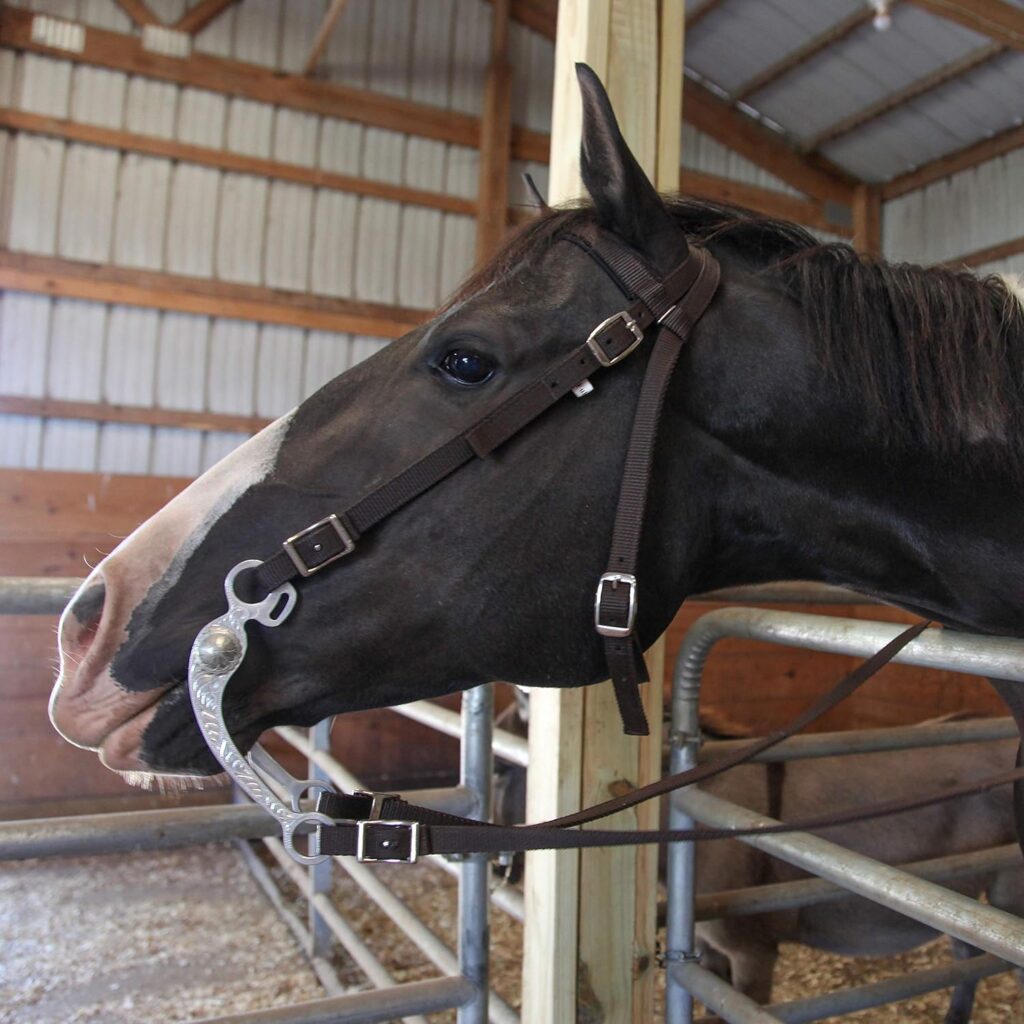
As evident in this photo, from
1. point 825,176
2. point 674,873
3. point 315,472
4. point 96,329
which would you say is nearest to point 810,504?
point 315,472

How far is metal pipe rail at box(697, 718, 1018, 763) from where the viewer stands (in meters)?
1.50

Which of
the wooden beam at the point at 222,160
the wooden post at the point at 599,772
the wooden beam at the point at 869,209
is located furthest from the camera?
the wooden beam at the point at 869,209

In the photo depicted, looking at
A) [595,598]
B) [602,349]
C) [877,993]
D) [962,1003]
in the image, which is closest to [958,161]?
[962,1003]

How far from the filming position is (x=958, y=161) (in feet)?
21.1

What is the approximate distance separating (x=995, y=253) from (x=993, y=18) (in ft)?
8.99

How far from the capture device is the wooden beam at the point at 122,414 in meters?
4.91

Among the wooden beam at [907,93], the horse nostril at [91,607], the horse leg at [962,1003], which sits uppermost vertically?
the wooden beam at [907,93]

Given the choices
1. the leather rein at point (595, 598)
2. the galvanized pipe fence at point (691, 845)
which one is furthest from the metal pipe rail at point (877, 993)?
the leather rein at point (595, 598)

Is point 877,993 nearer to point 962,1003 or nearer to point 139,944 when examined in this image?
point 962,1003

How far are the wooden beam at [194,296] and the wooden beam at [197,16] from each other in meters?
1.56

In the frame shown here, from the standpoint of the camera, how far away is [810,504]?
0.94 m

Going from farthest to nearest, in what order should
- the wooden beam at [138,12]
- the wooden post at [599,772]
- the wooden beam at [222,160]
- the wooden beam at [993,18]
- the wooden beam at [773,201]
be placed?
1. the wooden beam at [773,201]
2. the wooden beam at [138,12]
3. the wooden beam at [222,160]
4. the wooden beam at [993,18]
5. the wooden post at [599,772]

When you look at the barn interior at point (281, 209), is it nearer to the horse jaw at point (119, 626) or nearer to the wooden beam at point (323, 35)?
the wooden beam at point (323, 35)

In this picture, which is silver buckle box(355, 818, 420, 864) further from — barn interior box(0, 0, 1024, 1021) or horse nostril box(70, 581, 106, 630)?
barn interior box(0, 0, 1024, 1021)
